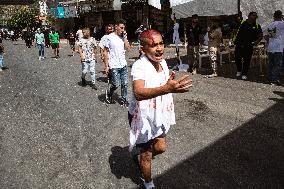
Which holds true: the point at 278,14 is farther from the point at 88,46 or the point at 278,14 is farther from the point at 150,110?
the point at 150,110

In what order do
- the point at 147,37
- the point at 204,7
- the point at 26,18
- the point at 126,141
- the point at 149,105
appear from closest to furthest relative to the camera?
1. the point at 147,37
2. the point at 149,105
3. the point at 126,141
4. the point at 204,7
5. the point at 26,18

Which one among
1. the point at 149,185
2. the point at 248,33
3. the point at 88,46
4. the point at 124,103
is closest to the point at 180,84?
the point at 149,185

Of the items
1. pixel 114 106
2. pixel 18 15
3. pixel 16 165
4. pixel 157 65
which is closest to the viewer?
pixel 157 65

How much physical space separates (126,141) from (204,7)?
5643 mm

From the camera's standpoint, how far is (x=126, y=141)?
6.46 meters

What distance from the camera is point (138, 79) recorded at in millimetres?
3857

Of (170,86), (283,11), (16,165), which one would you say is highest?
(283,11)

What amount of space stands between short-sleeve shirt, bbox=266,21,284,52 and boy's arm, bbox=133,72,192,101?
7252 millimetres

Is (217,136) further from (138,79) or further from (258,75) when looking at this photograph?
(258,75)

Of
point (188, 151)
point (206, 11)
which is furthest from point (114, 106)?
point (206, 11)

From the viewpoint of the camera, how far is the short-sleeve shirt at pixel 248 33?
34.4 ft

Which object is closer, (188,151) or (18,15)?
(188,151)

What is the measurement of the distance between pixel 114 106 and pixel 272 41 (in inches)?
186

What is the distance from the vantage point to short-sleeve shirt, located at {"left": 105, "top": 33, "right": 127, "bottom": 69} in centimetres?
815
